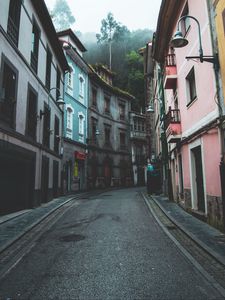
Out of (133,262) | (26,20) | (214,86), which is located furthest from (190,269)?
(26,20)

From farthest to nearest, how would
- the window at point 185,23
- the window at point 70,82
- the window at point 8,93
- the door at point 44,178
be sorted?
the window at point 70,82, the door at point 44,178, the window at point 185,23, the window at point 8,93

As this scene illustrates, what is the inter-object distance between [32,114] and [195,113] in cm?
772

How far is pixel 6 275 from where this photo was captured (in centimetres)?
428

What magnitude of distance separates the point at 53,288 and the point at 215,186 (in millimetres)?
5849

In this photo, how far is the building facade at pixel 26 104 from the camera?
9758mm

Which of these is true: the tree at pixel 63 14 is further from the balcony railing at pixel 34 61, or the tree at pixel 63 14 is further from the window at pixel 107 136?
the balcony railing at pixel 34 61

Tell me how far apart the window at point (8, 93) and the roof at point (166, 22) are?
737cm

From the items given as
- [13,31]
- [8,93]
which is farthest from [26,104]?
[13,31]

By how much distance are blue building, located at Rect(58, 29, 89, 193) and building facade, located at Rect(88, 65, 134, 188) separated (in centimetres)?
140

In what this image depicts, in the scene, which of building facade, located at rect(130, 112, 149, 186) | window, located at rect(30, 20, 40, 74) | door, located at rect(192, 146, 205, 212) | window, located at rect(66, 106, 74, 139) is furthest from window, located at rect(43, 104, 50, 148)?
building facade, located at rect(130, 112, 149, 186)

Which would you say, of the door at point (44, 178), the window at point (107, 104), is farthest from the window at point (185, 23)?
the window at point (107, 104)

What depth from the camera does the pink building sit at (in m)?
7.96

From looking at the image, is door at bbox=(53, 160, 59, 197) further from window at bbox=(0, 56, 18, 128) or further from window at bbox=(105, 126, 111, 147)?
window at bbox=(105, 126, 111, 147)

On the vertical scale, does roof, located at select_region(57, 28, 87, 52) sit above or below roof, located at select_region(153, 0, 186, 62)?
above
